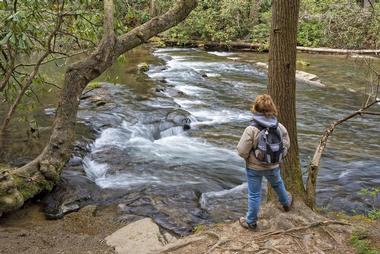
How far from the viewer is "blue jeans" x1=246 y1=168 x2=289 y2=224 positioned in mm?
4777

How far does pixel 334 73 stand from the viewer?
18.1 m

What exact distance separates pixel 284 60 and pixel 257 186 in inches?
Answer: 58.4

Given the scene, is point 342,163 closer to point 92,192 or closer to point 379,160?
point 379,160

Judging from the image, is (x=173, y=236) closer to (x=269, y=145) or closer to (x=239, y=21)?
(x=269, y=145)

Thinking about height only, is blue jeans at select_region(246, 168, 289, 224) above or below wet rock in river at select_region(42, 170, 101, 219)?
above

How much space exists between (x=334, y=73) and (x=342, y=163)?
10.0 meters

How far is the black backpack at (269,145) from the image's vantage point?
4.50 m

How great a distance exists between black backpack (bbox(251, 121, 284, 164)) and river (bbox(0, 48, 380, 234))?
6.97ft

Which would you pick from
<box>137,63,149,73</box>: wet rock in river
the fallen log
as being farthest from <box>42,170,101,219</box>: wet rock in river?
the fallen log

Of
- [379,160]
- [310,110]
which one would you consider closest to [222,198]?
[379,160]

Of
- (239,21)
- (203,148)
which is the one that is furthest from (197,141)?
(239,21)

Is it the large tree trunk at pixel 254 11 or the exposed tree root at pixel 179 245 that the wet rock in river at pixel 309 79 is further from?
the exposed tree root at pixel 179 245

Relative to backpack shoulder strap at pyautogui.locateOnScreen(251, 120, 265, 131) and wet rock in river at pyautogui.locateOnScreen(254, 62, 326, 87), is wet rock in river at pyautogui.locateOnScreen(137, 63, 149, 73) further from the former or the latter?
backpack shoulder strap at pyautogui.locateOnScreen(251, 120, 265, 131)

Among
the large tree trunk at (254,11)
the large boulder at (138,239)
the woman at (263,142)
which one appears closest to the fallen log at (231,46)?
the large tree trunk at (254,11)
